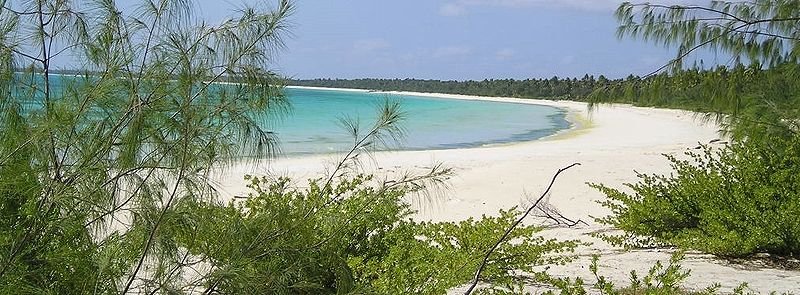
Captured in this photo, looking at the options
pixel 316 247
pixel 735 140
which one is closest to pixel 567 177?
pixel 735 140

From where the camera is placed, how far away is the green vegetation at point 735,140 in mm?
4102

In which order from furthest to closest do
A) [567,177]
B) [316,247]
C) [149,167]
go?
[567,177], [316,247], [149,167]

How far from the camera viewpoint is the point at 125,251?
6.59ft

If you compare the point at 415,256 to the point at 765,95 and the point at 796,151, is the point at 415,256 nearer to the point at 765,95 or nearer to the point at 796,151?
the point at 765,95

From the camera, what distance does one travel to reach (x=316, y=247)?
238 cm

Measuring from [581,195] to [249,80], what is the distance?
8396mm

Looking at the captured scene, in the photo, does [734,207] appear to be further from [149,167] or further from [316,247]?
[149,167]

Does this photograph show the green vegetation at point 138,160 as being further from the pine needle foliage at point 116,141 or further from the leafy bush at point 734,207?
the leafy bush at point 734,207

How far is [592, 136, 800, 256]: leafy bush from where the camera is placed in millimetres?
5043

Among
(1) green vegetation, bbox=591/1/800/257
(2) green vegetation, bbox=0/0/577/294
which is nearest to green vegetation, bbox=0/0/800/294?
(2) green vegetation, bbox=0/0/577/294

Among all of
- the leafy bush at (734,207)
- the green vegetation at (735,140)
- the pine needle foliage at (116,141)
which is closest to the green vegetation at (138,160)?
the pine needle foliage at (116,141)

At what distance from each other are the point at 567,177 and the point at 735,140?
625 cm

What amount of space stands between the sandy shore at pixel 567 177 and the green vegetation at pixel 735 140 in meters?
0.23

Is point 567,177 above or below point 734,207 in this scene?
below
